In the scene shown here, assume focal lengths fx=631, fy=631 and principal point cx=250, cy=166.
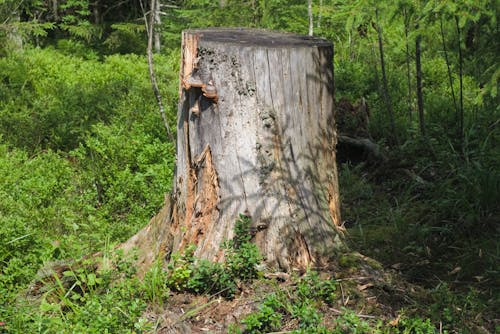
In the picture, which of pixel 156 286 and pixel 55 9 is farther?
pixel 55 9

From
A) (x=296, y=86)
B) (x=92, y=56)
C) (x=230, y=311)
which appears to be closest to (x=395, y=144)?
(x=296, y=86)

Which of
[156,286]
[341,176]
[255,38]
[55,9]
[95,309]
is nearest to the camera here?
[95,309]

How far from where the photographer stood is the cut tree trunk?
3.74 m

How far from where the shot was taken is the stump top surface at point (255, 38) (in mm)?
3880

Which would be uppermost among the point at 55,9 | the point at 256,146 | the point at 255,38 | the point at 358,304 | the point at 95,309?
the point at 55,9

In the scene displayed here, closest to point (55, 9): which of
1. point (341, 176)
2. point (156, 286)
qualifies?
point (341, 176)

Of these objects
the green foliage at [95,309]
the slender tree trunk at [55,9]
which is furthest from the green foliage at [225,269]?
the slender tree trunk at [55,9]

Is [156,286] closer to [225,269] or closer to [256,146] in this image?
[225,269]

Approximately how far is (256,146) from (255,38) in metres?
0.80

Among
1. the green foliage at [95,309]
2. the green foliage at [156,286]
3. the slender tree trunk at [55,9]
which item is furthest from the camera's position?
the slender tree trunk at [55,9]

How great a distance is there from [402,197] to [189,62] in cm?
266

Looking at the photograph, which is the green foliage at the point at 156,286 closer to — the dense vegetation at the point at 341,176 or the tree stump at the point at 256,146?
the dense vegetation at the point at 341,176

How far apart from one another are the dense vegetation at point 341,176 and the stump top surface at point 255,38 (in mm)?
1227

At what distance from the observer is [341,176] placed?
6.17 metres
